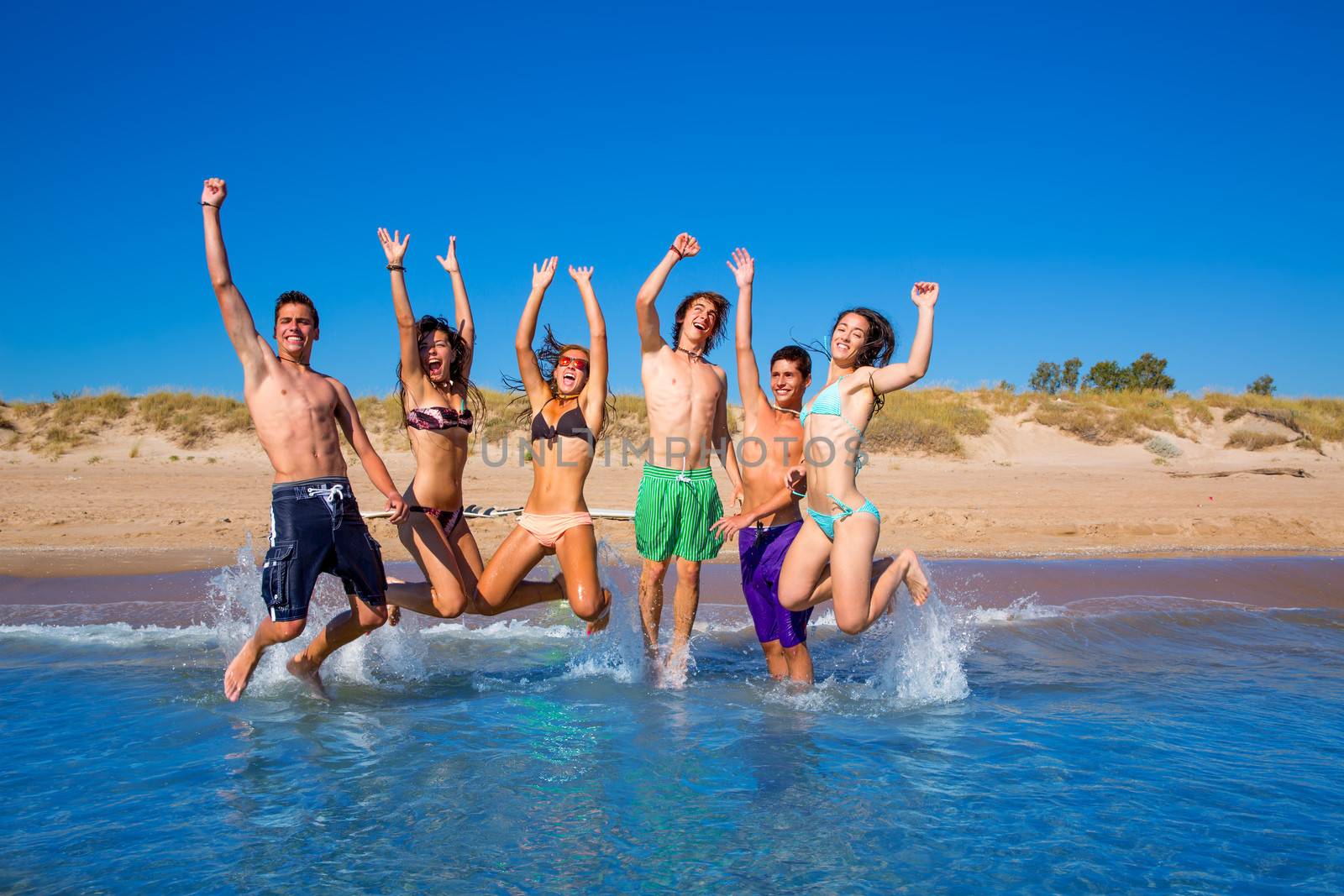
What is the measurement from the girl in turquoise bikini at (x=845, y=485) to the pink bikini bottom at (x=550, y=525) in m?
1.18

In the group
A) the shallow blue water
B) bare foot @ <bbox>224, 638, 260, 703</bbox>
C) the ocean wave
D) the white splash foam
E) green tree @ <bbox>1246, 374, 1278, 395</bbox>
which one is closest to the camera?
the shallow blue water

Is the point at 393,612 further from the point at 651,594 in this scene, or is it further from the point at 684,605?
the point at 684,605

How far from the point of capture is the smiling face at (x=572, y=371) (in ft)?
18.5

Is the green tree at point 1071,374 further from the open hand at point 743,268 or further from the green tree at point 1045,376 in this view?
the open hand at point 743,268

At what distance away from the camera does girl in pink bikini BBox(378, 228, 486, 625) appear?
5312 mm

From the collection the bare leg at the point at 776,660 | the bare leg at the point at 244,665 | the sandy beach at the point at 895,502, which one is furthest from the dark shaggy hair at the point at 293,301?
the sandy beach at the point at 895,502

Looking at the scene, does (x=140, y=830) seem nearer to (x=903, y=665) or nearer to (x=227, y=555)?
(x=903, y=665)

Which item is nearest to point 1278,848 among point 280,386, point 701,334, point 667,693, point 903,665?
point 903,665

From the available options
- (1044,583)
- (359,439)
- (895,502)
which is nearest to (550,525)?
(359,439)

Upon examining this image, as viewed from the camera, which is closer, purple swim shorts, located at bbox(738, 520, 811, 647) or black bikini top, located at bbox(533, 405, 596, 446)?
purple swim shorts, located at bbox(738, 520, 811, 647)

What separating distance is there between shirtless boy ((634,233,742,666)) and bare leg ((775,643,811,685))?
0.59m

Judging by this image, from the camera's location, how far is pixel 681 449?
5480mm

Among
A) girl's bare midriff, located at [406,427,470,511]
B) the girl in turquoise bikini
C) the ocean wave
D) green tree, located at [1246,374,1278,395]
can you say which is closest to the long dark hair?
the girl in turquoise bikini

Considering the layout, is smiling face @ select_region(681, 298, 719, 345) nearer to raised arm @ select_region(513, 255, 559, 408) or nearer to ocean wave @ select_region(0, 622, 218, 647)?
raised arm @ select_region(513, 255, 559, 408)
